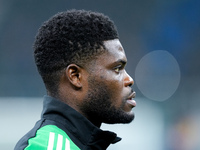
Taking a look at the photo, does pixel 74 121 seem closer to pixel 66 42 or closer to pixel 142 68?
pixel 66 42

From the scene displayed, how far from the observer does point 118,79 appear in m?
1.56

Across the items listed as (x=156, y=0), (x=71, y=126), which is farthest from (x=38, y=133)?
(x=156, y=0)

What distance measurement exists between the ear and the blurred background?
365cm

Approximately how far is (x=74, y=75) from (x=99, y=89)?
11 cm

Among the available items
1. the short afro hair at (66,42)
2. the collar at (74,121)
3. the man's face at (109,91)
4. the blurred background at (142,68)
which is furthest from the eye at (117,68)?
the blurred background at (142,68)

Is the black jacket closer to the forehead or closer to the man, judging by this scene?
the man

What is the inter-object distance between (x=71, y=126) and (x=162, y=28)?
5.50 m

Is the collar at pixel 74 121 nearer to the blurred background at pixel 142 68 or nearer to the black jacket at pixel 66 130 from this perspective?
the black jacket at pixel 66 130

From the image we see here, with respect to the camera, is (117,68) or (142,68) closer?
(117,68)

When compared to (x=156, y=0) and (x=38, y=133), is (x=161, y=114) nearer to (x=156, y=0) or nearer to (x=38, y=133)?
(x=156, y=0)

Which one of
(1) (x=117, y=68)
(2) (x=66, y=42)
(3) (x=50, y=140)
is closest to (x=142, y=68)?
(1) (x=117, y=68)

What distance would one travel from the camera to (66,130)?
1.45 meters

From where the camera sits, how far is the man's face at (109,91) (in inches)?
60.1

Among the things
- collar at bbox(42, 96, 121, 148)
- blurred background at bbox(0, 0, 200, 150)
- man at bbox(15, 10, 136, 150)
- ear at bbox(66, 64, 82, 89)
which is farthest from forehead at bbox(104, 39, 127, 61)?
blurred background at bbox(0, 0, 200, 150)
